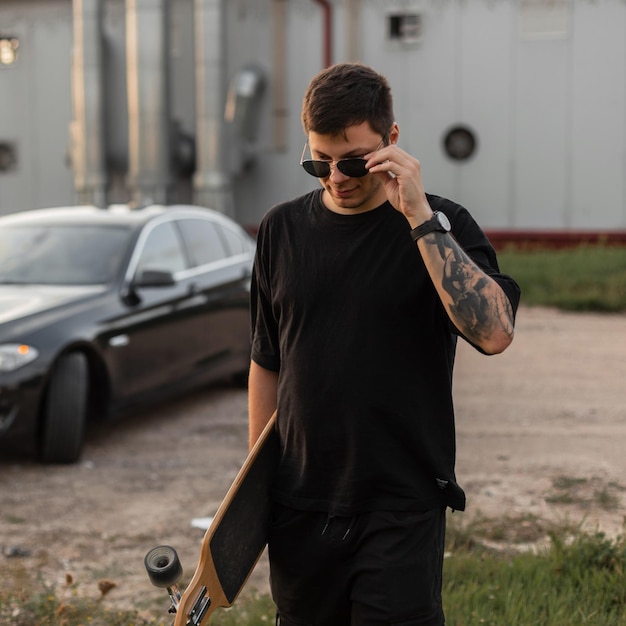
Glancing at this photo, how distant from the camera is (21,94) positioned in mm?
22469

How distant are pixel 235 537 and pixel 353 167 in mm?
940

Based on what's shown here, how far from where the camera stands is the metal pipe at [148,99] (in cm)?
1883

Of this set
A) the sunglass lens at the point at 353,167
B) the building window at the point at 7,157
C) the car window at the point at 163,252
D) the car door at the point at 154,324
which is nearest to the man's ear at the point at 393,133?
the sunglass lens at the point at 353,167

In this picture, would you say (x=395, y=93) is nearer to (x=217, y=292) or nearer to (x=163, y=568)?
(x=217, y=292)

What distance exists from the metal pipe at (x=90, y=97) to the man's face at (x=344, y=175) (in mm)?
17699

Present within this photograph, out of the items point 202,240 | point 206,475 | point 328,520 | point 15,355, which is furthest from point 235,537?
point 202,240

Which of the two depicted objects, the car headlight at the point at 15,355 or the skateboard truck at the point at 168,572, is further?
the car headlight at the point at 15,355

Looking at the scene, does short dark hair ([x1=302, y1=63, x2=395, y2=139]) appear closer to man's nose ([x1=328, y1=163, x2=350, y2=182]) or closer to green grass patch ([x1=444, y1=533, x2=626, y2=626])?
man's nose ([x1=328, y1=163, x2=350, y2=182])

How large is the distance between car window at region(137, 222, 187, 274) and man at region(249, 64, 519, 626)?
17.2 feet

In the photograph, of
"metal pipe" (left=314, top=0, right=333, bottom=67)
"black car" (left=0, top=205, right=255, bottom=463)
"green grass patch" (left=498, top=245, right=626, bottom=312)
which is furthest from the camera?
"metal pipe" (left=314, top=0, right=333, bottom=67)

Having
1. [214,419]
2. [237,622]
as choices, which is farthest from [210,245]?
[237,622]

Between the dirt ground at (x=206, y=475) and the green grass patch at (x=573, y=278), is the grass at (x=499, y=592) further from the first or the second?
the green grass patch at (x=573, y=278)

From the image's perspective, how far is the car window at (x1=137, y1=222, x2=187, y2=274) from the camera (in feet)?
26.6

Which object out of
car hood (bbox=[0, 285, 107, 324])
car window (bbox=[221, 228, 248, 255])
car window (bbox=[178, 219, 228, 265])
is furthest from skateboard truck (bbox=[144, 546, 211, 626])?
car window (bbox=[221, 228, 248, 255])
